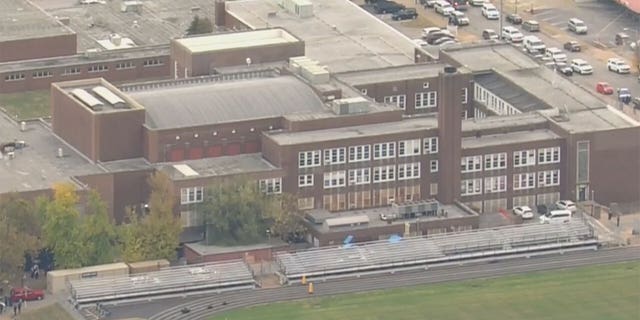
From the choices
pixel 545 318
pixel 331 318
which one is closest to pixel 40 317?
pixel 331 318

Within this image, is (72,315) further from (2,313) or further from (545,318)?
(545,318)

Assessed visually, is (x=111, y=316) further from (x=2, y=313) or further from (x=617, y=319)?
(x=617, y=319)

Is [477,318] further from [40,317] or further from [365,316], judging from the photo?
[40,317]

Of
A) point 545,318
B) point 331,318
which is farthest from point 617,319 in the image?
point 331,318

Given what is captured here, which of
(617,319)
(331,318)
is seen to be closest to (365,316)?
(331,318)

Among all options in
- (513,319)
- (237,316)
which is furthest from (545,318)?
(237,316)

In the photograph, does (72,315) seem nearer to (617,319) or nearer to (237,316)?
(237,316)
